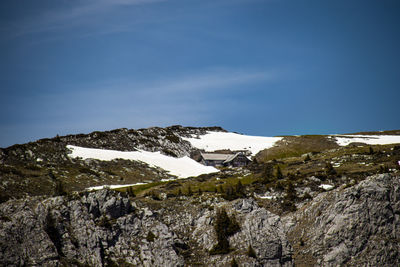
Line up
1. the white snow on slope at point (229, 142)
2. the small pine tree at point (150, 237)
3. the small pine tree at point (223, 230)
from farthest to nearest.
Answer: the white snow on slope at point (229, 142), the small pine tree at point (150, 237), the small pine tree at point (223, 230)

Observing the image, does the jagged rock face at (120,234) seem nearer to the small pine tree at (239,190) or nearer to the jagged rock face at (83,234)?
the jagged rock face at (83,234)

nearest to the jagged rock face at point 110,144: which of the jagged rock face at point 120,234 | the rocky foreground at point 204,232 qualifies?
the jagged rock face at point 120,234

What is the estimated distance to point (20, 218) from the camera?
43188 mm

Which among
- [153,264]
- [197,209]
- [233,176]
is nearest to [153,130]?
[233,176]

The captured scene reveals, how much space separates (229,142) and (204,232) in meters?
109

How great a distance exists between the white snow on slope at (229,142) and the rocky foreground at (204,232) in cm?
8694

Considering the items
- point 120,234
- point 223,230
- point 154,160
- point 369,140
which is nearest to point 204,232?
point 223,230

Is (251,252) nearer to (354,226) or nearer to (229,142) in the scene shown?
(354,226)

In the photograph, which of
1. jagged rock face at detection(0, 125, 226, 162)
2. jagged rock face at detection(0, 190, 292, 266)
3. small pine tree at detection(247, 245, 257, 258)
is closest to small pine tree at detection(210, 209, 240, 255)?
jagged rock face at detection(0, 190, 292, 266)

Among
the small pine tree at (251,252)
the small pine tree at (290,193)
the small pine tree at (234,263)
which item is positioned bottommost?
the small pine tree at (234,263)

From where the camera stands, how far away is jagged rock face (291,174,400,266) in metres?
44.9

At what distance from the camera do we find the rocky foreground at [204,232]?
142ft

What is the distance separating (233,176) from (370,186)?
103 ft

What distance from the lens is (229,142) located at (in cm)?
15900
